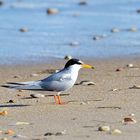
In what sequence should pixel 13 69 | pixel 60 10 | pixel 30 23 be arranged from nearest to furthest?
pixel 13 69, pixel 30 23, pixel 60 10

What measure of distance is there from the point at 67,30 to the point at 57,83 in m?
8.18

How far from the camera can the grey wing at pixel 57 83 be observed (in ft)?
28.8

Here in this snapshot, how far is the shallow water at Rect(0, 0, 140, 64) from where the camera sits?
13.8 m

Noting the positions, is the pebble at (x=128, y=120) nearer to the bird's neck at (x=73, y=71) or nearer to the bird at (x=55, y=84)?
the bird at (x=55, y=84)

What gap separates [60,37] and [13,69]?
3810 millimetres

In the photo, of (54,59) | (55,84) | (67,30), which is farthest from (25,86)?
(67,30)

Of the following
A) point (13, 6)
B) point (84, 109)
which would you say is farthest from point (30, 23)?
point (84, 109)

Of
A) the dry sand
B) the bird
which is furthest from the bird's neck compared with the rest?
the dry sand

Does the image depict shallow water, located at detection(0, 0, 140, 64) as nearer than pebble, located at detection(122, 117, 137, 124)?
No

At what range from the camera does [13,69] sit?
12.1 m

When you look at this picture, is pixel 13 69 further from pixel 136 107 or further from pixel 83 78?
pixel 136 107

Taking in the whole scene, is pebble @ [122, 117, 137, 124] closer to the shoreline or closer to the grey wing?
the grey wing

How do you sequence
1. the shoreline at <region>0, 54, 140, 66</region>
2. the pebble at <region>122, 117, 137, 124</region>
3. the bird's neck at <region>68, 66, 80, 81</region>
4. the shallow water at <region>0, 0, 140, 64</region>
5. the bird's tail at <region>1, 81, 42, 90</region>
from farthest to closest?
the shallow water at <region>0, 0, 140, 64</region> < the shoreline at <region>0, 54, 140, 66</region> < the bird's neck at <region>68, 66, 80, 81</region> < the bird's tail at <region>1, 81, 42, 90</region> < the pebble at <region>122, 117, 137, 124</region>

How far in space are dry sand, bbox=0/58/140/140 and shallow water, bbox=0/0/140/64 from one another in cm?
220
